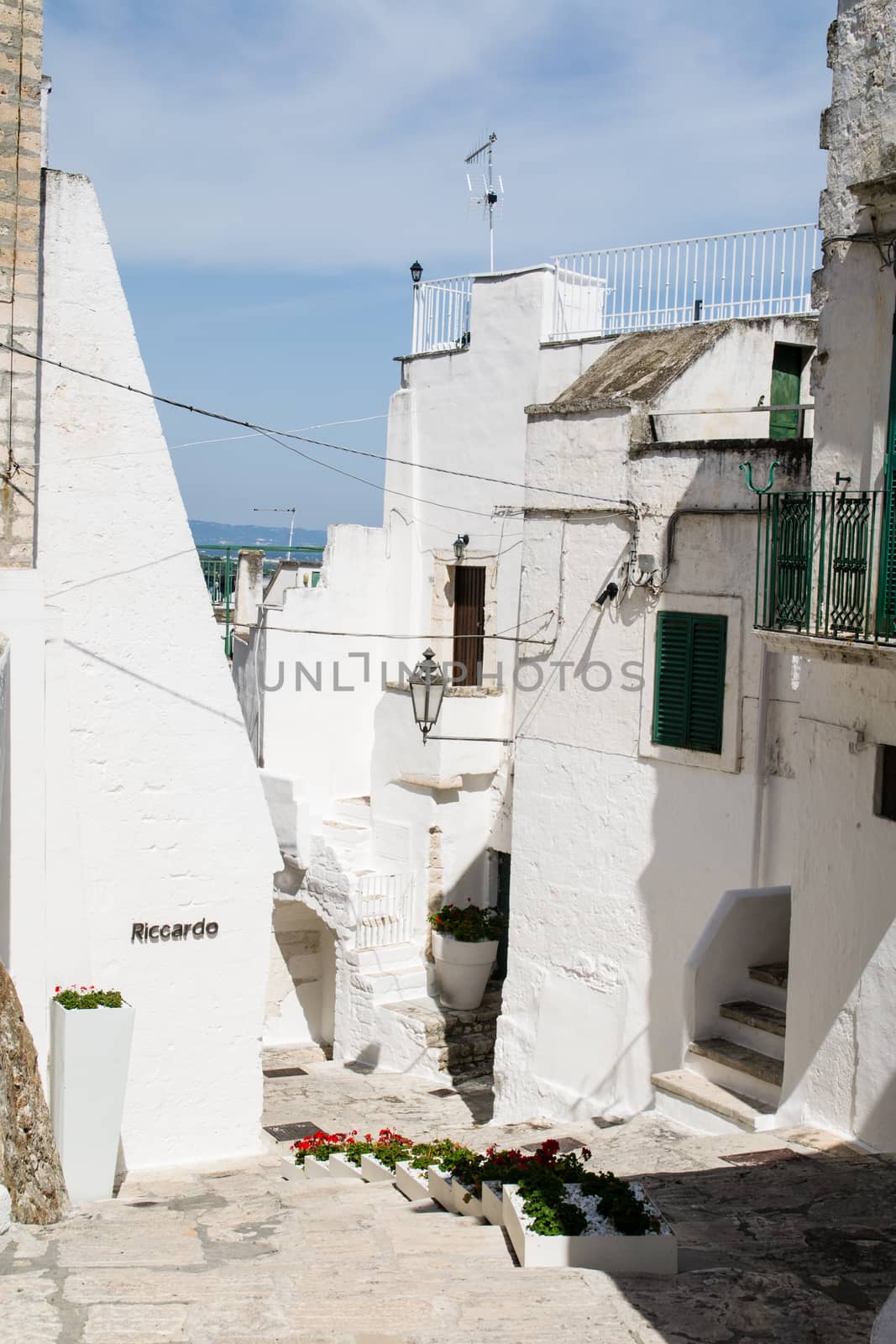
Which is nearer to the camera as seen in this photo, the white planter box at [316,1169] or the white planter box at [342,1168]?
the white planter box at [342,1168]

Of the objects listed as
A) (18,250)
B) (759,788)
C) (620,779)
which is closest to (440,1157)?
(759,788)

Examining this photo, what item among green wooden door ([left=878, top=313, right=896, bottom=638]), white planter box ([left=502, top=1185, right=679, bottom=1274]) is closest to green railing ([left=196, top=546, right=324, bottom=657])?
green wooden door ([left=878, top=313, right=896, bottom=638])

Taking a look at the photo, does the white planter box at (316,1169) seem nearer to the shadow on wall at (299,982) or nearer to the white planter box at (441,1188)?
the white planter box at (441,1188)

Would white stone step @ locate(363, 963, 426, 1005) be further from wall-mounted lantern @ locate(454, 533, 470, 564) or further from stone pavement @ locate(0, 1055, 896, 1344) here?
stone pavement @ locate(0, 1055, 896, 1344)

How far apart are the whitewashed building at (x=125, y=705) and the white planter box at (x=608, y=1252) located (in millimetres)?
4442

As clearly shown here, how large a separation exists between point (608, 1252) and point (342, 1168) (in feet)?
13.6

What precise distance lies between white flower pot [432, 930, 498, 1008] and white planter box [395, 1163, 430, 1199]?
8.05 meters

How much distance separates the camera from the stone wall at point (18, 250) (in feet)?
30.7

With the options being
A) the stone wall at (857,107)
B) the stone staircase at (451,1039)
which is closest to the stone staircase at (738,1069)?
the stone wall at (857,107)

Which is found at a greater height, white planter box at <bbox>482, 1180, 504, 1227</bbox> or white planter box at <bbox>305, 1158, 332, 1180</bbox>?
white planter box at <bbox>482, 1180, 504, 1227</bbox>

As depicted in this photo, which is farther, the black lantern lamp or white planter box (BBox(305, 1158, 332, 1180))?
the black lantern lamp

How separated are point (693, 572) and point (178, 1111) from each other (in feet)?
20.1

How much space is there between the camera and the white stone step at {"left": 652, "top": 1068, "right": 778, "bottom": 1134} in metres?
8.93

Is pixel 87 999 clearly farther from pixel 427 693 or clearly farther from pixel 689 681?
pixel 689 681
